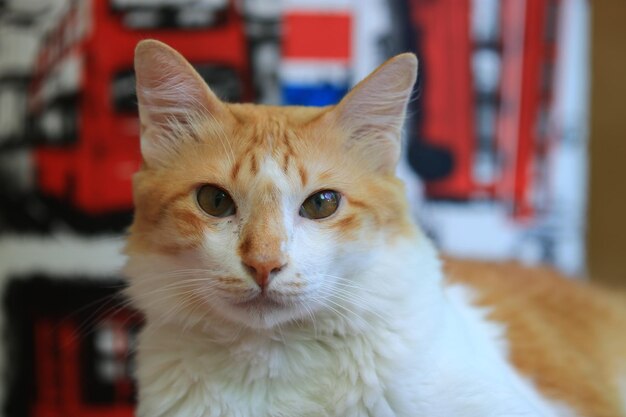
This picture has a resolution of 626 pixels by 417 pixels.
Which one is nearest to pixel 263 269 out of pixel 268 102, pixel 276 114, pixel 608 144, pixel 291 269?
pixel 291 269

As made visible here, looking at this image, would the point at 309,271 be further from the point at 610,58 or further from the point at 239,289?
the point at 610,58

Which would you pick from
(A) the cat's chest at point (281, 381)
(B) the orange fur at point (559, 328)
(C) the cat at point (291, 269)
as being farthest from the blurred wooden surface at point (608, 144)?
(A) the cat's chest at point (281, 381)

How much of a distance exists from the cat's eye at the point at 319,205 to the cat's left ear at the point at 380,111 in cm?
13

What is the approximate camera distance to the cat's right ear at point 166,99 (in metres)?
1.09

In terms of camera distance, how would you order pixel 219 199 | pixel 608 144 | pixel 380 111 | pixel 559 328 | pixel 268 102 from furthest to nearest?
pixel 608 144
pixel 268 102
pixel 559 328
pixel 380 111
pixel 219 199

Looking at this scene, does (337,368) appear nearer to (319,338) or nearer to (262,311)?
(319,338)

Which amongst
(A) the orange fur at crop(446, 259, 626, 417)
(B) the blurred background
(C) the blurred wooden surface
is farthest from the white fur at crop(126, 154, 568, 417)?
(C) the blurred wooden surface

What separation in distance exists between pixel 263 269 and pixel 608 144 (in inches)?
71.9

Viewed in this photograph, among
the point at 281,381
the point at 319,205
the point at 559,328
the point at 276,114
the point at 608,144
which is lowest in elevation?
the point at 559,328

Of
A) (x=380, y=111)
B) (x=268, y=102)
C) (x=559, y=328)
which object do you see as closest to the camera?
(x=380, y=111)

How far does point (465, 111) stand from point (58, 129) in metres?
1.26

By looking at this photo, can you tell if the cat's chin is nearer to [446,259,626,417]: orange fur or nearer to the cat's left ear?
the cat's left ear

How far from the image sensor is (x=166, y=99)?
1.16m

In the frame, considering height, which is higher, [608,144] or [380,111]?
[380,111]
